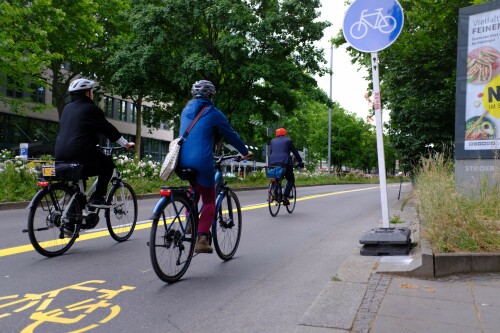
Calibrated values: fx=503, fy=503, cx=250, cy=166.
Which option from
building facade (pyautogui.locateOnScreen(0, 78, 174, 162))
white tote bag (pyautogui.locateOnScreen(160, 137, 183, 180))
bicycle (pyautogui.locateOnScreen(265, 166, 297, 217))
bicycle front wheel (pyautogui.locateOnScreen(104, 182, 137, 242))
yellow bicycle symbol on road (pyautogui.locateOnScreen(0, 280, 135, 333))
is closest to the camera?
yellow bicycle symbol on road (pyautogui.locateOnScreen(0, 280, 135, 333))

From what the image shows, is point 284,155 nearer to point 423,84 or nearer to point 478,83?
point 478,83

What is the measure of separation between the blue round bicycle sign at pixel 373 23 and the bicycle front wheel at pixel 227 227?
2.45 metres

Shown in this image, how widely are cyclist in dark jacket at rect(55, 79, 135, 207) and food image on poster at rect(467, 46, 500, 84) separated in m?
6.90

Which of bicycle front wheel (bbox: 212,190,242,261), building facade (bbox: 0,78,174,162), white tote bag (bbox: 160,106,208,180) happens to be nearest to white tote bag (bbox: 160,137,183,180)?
white tote bag (bbox: 160,106,208,180)

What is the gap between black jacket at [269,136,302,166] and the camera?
10797 millimetres

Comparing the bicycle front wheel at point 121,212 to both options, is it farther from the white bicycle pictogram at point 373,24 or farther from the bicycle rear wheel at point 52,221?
the white bicycle pictogram at point 373,24

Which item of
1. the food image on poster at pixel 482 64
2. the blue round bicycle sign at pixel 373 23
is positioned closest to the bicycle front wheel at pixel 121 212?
the blue round bicycle sign at pixel 373 23

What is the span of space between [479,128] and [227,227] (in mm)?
6191

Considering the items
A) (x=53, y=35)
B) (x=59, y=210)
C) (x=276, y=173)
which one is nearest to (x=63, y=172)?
(x=59, y=210)

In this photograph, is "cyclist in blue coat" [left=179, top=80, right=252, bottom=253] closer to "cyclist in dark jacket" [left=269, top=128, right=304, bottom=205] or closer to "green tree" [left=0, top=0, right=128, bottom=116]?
"cyclist in dark jacket" [left=269, top=128, right=304, bottom=205]

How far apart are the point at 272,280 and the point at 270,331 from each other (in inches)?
60.1

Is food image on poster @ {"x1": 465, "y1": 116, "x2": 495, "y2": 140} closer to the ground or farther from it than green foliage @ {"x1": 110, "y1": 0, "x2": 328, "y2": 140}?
closer to the ground

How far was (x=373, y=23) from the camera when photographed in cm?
605

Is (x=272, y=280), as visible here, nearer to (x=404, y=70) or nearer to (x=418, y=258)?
(x=418, y=258)
